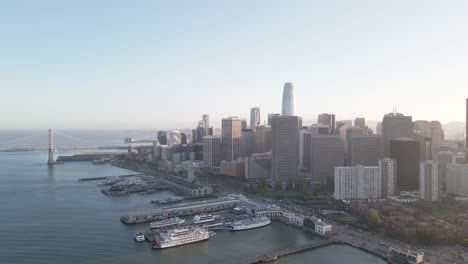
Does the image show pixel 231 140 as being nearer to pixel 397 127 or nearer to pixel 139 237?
pixel 397 127

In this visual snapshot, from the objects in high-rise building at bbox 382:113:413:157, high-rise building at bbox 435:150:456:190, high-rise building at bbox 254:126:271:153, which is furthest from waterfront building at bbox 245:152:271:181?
high-rise building at bbox 435:150:456:190

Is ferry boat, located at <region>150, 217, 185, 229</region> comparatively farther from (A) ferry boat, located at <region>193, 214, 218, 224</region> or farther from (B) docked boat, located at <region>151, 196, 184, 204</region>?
(B) docked boat, located at <region>151, 196, 184, 204</region>

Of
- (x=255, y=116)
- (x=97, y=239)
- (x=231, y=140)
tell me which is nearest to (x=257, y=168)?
(x=231, y=140)

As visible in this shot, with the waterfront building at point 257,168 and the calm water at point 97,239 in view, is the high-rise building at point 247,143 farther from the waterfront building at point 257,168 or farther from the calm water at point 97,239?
the calm water at point 97,239

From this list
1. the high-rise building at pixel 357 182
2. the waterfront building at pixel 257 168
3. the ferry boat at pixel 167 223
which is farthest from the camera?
the waterfront building at pixel 257 168

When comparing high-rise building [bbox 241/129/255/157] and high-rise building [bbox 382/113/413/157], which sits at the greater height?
high-rise building [bbox 382/113/413/157]

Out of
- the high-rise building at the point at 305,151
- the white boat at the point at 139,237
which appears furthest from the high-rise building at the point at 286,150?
the white boat at the point at 139,237

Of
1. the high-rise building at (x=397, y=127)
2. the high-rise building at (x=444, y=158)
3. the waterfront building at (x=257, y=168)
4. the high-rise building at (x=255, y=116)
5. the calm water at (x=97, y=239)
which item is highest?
the high-rise building at (x=255, y=116)

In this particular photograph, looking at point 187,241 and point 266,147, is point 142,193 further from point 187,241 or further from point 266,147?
point 266,147
